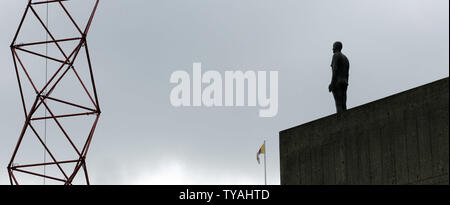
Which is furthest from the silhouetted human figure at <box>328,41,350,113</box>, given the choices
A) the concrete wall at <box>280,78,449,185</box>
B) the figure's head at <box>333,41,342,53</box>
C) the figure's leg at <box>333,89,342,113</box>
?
the concrete wall at <box>280,78,449,185</box>

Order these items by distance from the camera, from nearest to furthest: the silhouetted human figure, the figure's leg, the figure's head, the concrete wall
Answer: the concrete wall
the figure's leg
the silhouetted human figure
the figure's head

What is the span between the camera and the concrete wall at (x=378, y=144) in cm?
3145

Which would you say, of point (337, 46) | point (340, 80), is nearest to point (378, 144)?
point (340, 80)

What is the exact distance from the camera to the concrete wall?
31.5 metres

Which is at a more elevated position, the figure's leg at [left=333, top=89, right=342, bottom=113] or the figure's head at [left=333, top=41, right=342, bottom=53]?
the figure's head at [left=333, top=41, right=342, bottom=53]

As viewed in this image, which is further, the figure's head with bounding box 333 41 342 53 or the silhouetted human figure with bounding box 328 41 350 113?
the figure's head with bounding box 333 41 342 53

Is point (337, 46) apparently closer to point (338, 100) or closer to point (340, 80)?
point (340, 80)

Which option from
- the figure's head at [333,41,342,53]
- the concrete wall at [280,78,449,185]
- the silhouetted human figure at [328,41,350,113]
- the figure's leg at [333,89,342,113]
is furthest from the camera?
the figure's head at [333,41,342,53]

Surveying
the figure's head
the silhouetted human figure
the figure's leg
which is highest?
the figure's head

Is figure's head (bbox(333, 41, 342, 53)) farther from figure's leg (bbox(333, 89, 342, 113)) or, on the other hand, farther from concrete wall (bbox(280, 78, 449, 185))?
concrete wall (bbox(280, 78, 449, 185))

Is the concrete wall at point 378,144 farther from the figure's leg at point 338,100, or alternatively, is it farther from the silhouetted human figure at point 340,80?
the silhouetted human figure at point 340,80

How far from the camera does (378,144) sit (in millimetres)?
33188
